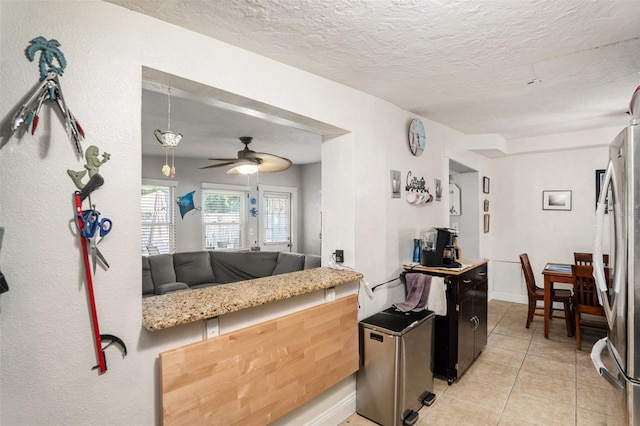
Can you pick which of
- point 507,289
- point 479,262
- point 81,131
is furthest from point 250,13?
point 507,289

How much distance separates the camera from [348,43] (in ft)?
5.87

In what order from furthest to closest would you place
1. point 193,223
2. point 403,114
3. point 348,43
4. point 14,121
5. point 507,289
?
1. point 193,223
2. point 507,289
3. point 403,114
4. point 348,43
5. point 14,121

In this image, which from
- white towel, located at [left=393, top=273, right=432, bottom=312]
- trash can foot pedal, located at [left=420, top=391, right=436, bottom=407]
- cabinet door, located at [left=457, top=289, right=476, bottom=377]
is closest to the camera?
trash can foot pedal, located at [left=420, top=391, right=436, bottom=407]

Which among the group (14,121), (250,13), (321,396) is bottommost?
(321,396)

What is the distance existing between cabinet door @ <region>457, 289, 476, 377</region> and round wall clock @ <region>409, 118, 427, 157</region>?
1384 millimetres

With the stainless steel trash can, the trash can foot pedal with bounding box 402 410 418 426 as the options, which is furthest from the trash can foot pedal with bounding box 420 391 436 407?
the trash can foot pedal with bounding box 402 410 418 426

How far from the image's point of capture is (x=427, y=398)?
8.29 ft

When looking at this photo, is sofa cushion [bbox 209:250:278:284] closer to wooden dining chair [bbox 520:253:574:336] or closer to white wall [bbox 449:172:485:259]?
white wall [bbox 449:172:485:259]

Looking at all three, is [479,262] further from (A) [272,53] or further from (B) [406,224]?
(A) [272,53]

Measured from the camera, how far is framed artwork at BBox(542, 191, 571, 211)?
15.5 feet

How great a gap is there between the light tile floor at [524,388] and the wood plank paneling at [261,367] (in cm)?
61

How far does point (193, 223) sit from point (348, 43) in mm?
4765

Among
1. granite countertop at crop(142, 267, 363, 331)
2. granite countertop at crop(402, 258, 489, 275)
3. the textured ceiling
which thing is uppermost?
the textured ceiling

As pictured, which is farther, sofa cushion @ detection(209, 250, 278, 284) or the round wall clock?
sofa cushion @ detection(209, 250, 278, 284)
